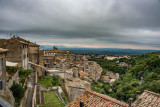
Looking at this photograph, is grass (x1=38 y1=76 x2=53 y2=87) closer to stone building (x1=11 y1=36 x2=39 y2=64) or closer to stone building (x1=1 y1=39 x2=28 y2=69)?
stone building (x1=1 y1=39 x2=28 y2=69)

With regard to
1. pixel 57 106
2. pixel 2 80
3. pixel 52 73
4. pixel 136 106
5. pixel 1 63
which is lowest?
pixel 57 106

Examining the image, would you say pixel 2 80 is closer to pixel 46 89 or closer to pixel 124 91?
pixel 46 89

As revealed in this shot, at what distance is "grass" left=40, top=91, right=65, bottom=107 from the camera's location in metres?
16.3

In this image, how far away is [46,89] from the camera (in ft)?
69.3

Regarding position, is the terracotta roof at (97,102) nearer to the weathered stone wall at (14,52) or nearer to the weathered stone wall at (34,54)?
the weathered stone wall at (14,52)

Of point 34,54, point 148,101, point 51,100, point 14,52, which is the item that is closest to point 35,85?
point 51,100

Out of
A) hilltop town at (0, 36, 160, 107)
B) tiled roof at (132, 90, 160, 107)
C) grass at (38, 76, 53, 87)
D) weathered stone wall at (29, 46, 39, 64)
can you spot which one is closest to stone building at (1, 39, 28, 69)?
hilltop town at (0, 36, 160, 107)

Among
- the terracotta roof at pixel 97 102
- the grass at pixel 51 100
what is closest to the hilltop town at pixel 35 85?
the terracotta roof at pixel 97 102

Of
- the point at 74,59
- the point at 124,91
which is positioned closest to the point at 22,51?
the point at 124,91

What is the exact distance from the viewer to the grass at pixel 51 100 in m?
16.3

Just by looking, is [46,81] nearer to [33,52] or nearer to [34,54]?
[34,54]

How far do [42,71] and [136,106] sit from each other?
21333mm

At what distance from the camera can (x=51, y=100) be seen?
A: 17.7 metres

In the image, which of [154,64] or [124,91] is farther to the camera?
[154,64]
